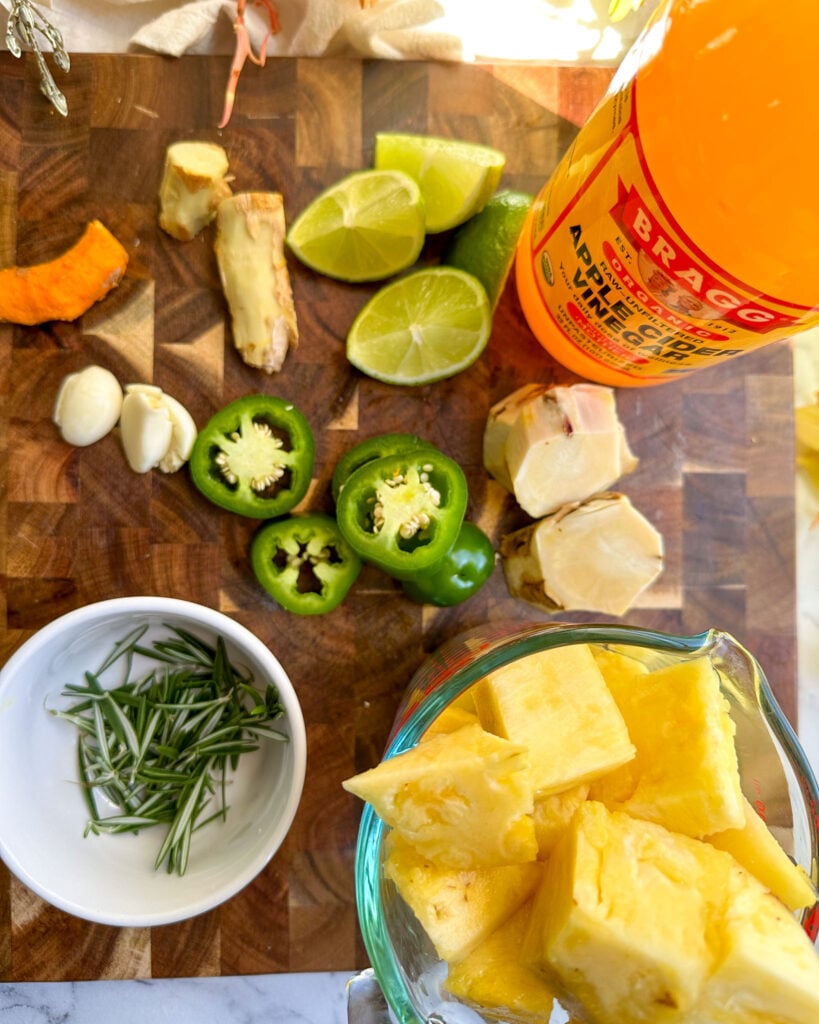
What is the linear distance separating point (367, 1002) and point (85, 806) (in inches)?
19.2

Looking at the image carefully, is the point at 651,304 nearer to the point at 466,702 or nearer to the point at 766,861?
the point at 466,702

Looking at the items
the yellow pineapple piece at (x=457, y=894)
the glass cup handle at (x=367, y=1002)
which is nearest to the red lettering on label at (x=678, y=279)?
the yellow pineapple piece at (x=457, y=894)

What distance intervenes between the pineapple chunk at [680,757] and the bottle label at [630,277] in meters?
0.38


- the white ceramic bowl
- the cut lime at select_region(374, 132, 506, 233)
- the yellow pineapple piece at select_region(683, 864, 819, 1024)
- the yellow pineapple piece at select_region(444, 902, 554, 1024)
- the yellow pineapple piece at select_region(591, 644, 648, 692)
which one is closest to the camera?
the yellow pineapple piece at select_region(683, 864, 819, 1024)

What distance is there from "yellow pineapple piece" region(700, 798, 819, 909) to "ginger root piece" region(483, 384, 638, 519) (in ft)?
1.60

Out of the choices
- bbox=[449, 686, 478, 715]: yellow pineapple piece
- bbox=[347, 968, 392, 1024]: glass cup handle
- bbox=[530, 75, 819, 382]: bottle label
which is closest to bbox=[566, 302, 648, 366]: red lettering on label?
bbox=[530, 75, 819, 382]: bottle label

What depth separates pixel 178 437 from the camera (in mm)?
1212

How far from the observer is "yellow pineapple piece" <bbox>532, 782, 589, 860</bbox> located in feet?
2.90

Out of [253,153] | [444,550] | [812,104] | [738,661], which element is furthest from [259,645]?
[812,104]

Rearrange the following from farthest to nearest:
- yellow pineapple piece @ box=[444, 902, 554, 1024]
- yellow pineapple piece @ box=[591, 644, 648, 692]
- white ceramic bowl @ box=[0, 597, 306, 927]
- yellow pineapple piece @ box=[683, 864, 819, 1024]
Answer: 1. white ceramic bowl @ box=[0, 597, 306, 927]
2. yellow pineapple piece @ box=[591, 644, 648, 692]
3. yellow pineapple piece @ box=[444, 902, 554, 1024]
4. yellow pineapple piece @ box=[683, 864, 819, 1024]

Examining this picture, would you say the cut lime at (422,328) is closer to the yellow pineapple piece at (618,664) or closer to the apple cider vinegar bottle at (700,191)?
the apple cider vinegar bottle at (700,191)

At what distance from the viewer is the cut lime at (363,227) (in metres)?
1.20

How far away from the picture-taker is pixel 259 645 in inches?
43.8

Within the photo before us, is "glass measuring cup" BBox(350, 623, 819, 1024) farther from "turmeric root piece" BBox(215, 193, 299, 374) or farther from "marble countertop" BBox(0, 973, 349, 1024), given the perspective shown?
"turmeric root piece" BBox(215, 193, 299, 374)
